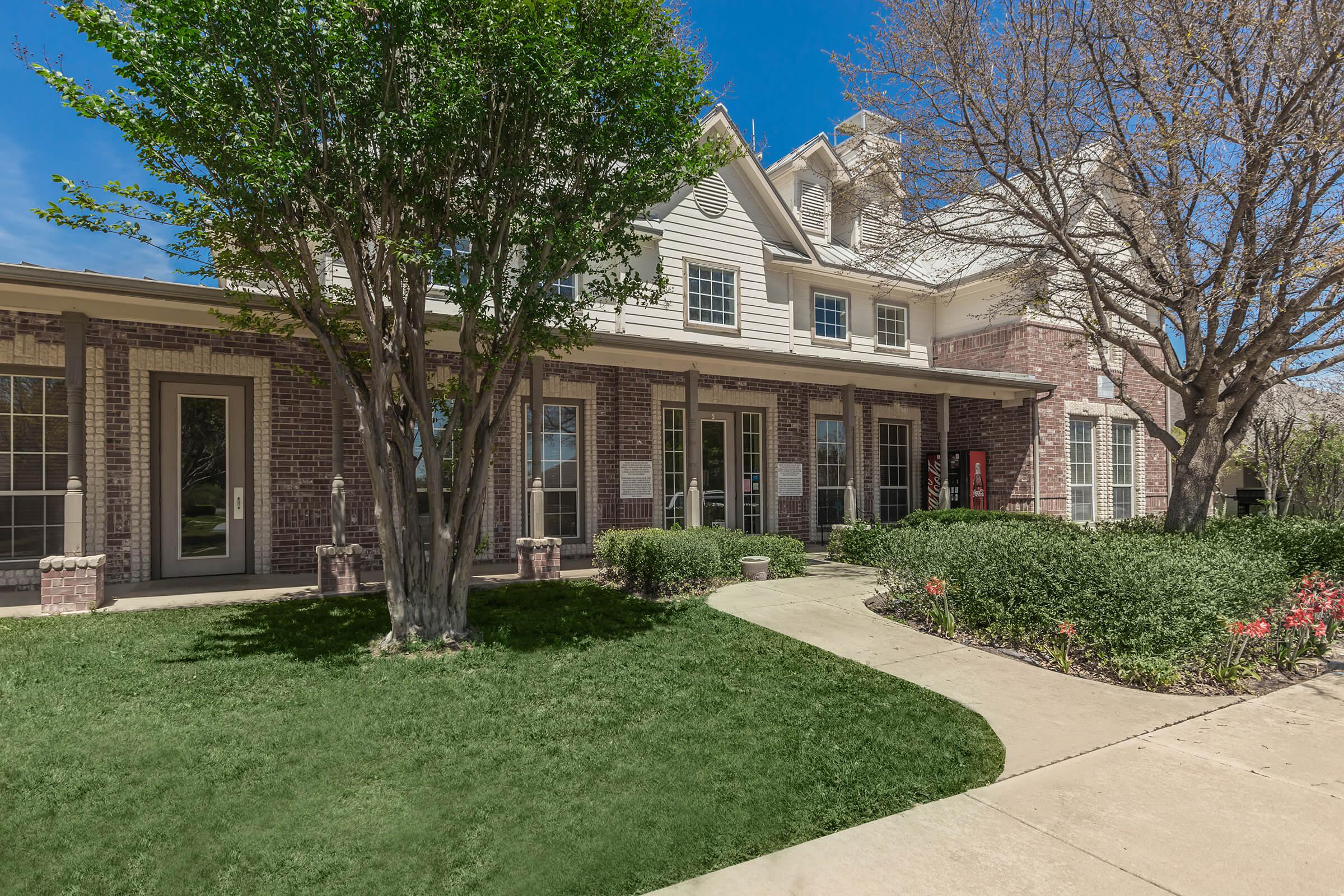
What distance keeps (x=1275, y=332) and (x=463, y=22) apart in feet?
30.3

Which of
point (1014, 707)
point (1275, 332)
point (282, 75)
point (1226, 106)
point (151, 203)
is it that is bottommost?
point (1014, 707)

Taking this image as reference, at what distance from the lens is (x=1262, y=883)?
108 inches

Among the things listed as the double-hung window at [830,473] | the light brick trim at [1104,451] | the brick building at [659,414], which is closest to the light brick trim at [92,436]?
the brick building at [659,414]

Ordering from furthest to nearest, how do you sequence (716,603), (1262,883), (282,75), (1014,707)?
(716,603), (282,75), (1014,707), (1262,883)

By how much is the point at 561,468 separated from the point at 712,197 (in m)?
6.17

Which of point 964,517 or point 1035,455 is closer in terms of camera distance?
point 964,517

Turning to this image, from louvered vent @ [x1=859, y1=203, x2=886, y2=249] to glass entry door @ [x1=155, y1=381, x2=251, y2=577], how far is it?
8925 mm

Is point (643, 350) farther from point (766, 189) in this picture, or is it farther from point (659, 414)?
point (766, 189)

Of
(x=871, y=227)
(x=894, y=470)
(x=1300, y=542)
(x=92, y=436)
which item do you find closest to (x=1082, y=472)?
(x=894, y=470)

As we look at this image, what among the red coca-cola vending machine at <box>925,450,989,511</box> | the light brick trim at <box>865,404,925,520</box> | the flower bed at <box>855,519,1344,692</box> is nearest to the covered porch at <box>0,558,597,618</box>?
the flower bed at <box>855,519,1344,692</box>

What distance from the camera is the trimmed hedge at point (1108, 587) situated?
5363 millimetres

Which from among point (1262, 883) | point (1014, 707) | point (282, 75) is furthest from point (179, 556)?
point (1262, 883)

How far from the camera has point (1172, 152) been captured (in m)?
8.09

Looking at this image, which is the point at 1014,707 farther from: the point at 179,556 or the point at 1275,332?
the point at 179,556
